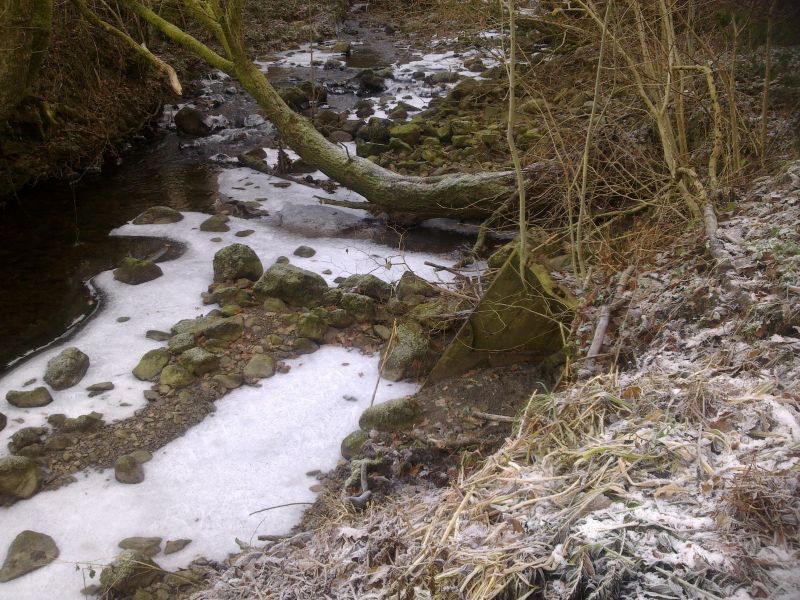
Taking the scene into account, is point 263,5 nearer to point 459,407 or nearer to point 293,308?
point 293,308

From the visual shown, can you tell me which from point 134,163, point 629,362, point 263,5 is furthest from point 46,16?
point 263,5

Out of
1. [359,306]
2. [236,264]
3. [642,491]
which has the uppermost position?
[642,491]

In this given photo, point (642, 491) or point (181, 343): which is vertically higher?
point (642, 491)

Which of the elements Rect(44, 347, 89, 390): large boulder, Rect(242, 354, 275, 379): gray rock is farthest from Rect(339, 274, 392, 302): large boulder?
Rect(44, 347, 89, 390): large boulder

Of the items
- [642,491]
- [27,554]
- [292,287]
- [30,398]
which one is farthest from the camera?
[292,287]

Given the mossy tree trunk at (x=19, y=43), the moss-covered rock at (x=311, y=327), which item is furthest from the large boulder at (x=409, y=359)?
the mossy tree trunk at (x=19, y=43)

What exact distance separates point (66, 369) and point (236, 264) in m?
1.73

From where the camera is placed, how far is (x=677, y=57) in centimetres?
407

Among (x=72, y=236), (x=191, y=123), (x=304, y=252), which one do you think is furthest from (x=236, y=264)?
(x=191, y=123)

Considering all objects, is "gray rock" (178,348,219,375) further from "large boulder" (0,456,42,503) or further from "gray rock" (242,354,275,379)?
"large boulder" (0,456,42,503)

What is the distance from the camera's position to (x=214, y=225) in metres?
6.65

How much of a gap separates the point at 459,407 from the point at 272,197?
444cm

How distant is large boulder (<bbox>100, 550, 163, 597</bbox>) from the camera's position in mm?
2916

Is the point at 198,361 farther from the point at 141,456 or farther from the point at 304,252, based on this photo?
the point at 304,252
